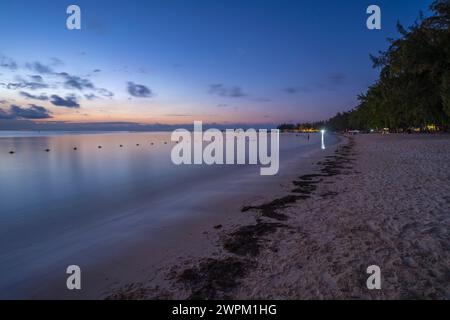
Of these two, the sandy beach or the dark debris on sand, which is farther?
the dark debris on sand

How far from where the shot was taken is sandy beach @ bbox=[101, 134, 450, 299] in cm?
373

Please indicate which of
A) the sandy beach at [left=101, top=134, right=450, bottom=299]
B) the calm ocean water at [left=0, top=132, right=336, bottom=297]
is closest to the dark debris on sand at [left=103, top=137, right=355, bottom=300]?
the sandy beach at [left=101, top=134, right=450, bottom=299]

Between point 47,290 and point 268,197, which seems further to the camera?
point 268,197

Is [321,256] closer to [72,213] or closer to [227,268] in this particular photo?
[227,268]

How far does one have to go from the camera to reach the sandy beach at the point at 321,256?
3729mm

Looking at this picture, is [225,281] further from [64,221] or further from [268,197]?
[64,221]

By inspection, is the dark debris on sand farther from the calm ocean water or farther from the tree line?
the tree line

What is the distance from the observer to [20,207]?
1123 centimetres

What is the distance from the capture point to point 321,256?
15.2 ft

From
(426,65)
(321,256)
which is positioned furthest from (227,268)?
(426,65)

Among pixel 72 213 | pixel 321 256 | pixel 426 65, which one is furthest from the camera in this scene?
pixel 426 65

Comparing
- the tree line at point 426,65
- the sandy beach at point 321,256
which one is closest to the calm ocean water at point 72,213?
the sandy beach at point 321,256
